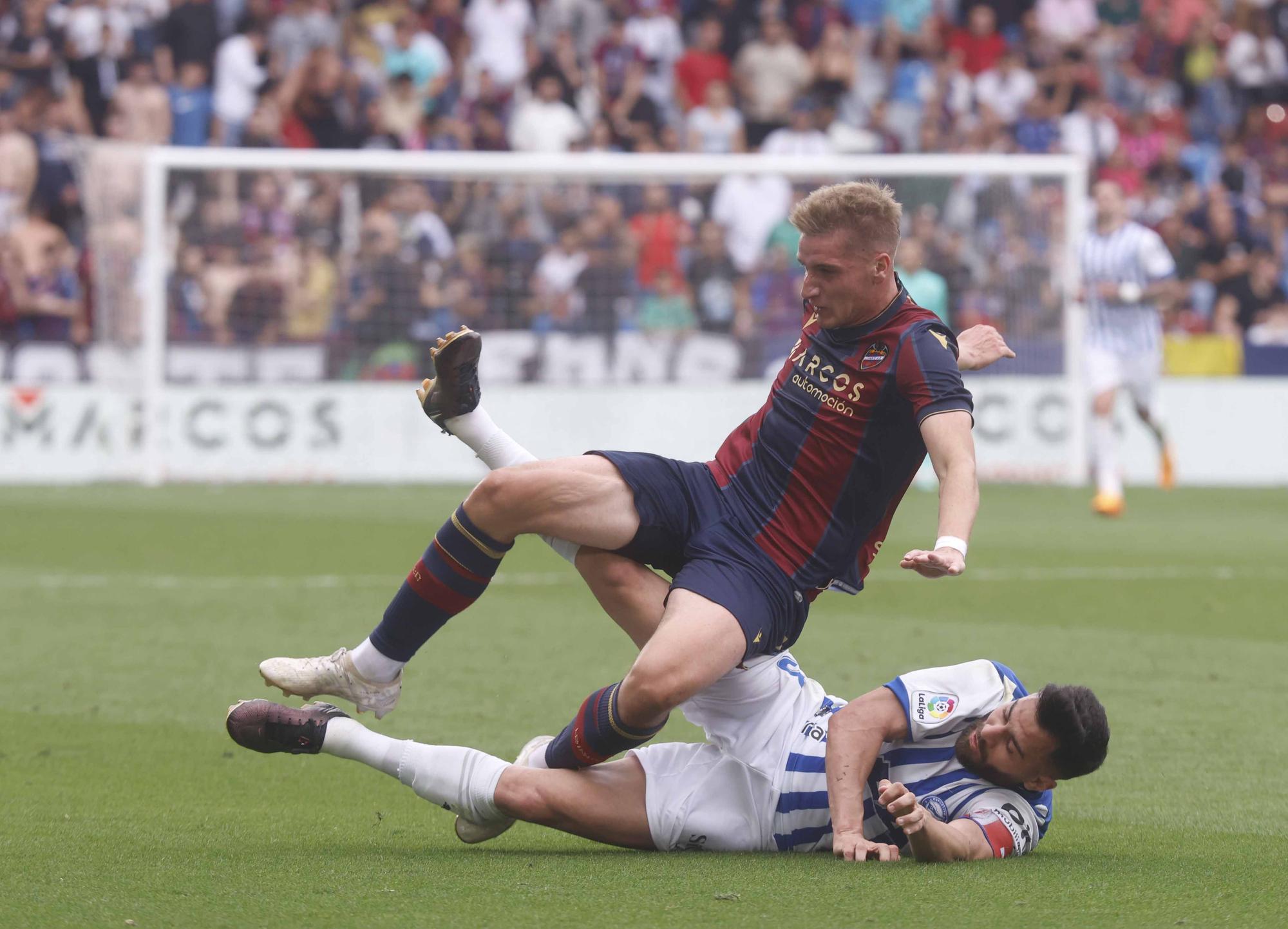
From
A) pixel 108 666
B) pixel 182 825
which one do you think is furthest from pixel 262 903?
pixel 108 666

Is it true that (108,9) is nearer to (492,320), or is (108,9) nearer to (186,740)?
(492,320)

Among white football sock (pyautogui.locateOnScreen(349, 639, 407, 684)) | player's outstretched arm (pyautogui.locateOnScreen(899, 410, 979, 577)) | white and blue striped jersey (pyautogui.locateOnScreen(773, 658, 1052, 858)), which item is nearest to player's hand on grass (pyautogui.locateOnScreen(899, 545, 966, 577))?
player's outstretched arm (pyautogui.locateOnScreen(899, 410, 979, 577))

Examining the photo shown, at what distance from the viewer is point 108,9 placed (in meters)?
20.2

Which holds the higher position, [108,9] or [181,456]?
[108,9]

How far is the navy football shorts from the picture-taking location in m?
4.88

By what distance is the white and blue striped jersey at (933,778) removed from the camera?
4.60m

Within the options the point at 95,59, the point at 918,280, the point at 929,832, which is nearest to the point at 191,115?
the point at 95,59

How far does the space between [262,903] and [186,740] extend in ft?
8.32

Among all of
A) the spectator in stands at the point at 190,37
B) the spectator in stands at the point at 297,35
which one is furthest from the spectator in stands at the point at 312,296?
the spectator in stands at the point at 190,37

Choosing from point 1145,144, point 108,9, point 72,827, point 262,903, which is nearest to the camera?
point 262,903

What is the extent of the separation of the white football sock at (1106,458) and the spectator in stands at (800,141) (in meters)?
6.35

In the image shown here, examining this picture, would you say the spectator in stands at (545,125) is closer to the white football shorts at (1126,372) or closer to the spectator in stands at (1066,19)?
the spectator in stands at (1066,19)

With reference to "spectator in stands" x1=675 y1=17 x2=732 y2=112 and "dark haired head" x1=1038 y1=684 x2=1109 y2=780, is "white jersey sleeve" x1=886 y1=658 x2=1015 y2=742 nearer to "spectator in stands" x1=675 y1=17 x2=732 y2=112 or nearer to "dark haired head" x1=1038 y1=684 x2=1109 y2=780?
"dark haired head" x1=1038 y1=684 x2=1109 y2=780

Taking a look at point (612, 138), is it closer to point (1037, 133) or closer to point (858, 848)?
point (1037, 133)
